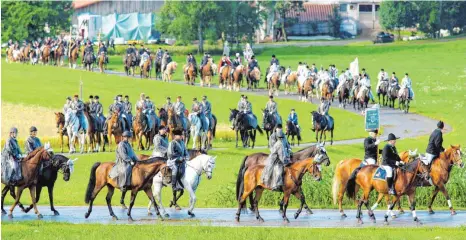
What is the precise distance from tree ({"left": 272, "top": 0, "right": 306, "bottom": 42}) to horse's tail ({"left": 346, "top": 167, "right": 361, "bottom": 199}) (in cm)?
10155

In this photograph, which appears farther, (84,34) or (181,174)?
(84,34)

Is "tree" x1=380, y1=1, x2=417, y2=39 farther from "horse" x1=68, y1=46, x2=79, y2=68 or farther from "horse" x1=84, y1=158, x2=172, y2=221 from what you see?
"horse" x1=84, y1=158, x2=172, y2=221

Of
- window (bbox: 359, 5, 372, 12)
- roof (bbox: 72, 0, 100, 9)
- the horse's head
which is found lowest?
the horse's head

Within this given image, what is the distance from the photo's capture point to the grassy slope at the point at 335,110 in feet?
131

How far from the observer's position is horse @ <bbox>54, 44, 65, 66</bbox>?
100100 millimetres

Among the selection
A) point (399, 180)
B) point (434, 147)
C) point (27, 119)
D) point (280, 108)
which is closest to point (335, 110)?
point (280, 108)

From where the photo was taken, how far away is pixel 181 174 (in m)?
36.4

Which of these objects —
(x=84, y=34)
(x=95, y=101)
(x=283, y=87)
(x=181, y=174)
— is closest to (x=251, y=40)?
(x=84, y=34)

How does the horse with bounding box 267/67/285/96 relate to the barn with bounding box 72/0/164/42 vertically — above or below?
below

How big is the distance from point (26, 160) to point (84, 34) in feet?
292

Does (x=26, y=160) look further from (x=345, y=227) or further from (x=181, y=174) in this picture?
(x=345, y=227)

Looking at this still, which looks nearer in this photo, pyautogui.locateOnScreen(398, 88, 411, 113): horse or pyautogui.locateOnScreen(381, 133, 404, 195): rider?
pyautogui.locateOnScreen(381, 133, 404, 195): rider

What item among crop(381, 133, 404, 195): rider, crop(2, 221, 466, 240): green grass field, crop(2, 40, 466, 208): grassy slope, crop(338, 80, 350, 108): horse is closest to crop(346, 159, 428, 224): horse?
A: crop(381, 133, 404, 195): rider

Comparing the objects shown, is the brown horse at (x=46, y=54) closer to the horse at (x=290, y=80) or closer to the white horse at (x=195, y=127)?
the horse at (x=290, y=80)
